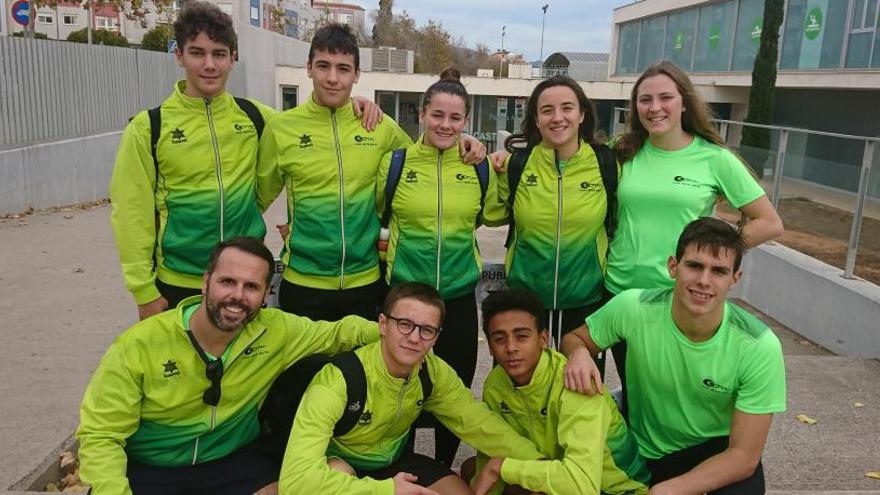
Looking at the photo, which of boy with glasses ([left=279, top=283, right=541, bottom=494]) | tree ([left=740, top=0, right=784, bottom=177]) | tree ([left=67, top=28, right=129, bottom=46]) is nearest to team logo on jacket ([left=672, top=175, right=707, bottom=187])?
boy with glasses ([left=279, top=283, right=541, bottom=494])

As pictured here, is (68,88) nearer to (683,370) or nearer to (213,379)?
(213,379)

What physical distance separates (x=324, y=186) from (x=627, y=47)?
32.6m

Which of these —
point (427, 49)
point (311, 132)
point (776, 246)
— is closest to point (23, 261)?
point (311, 132)

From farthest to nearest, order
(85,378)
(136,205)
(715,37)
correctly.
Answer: (715,37) < (85,378) < (136,205)

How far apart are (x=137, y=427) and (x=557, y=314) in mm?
2258

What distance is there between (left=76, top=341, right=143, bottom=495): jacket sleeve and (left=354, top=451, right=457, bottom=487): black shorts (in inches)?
40.4

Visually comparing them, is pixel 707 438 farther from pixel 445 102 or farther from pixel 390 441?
pixel 445 102

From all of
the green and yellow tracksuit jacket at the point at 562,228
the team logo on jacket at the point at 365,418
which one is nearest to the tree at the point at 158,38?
the green and yellow tracksuit jacket at the point at 562,228

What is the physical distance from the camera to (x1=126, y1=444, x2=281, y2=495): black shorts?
10.8 feet

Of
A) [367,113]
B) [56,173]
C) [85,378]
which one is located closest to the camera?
[367,113]

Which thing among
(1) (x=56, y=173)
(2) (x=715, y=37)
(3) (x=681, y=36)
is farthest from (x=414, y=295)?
(3) (x=681, y=36)

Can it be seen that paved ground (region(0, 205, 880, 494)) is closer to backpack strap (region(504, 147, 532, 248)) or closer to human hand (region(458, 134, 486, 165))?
backpack strap (region(504, 147, 532, 248))

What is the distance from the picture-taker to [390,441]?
352 cm

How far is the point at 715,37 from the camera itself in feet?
86.2
